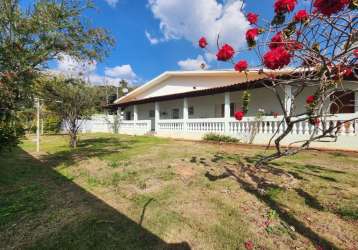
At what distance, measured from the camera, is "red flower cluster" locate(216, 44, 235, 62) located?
353 cm

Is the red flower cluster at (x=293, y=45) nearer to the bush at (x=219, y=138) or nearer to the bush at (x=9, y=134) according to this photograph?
the bush at (x=9, y=134)

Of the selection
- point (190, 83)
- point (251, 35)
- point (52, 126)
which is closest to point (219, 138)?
point (190, 83)

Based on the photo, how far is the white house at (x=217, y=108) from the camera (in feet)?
32.4

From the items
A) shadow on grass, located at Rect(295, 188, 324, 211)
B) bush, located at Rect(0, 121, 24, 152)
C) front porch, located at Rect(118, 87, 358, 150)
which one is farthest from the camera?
front porch, located at Rect(118, 87, 358, 150)

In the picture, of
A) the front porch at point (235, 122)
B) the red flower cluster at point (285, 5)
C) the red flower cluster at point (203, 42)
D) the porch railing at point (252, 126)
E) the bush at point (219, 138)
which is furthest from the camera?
the bush at point (219, 138)

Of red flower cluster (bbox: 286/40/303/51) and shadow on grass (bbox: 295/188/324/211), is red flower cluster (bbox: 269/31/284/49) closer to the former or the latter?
red flower cluster (bbox: 286/40/303/51)

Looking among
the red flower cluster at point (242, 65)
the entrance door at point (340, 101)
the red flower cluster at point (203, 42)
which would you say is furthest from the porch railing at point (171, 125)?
the red flower cluster at point (242, 65)

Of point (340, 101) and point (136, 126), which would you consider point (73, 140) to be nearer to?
point (136, 126)

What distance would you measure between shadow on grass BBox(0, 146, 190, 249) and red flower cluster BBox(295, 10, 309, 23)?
3.35 m

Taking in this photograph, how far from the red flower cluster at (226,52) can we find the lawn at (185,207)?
2.43 metres

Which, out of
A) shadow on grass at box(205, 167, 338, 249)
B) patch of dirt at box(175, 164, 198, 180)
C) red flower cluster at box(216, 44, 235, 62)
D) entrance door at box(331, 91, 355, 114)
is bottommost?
shadow on grass at box(205, 167, 338, 249)

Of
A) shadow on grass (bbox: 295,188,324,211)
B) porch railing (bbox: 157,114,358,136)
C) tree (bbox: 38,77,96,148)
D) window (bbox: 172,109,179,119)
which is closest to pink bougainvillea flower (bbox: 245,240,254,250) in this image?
shadow on grass (bbox: 295,188,324,211)

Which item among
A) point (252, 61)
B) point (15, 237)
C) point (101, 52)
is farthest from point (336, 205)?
point (101, 52)

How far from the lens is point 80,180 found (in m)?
5.85
